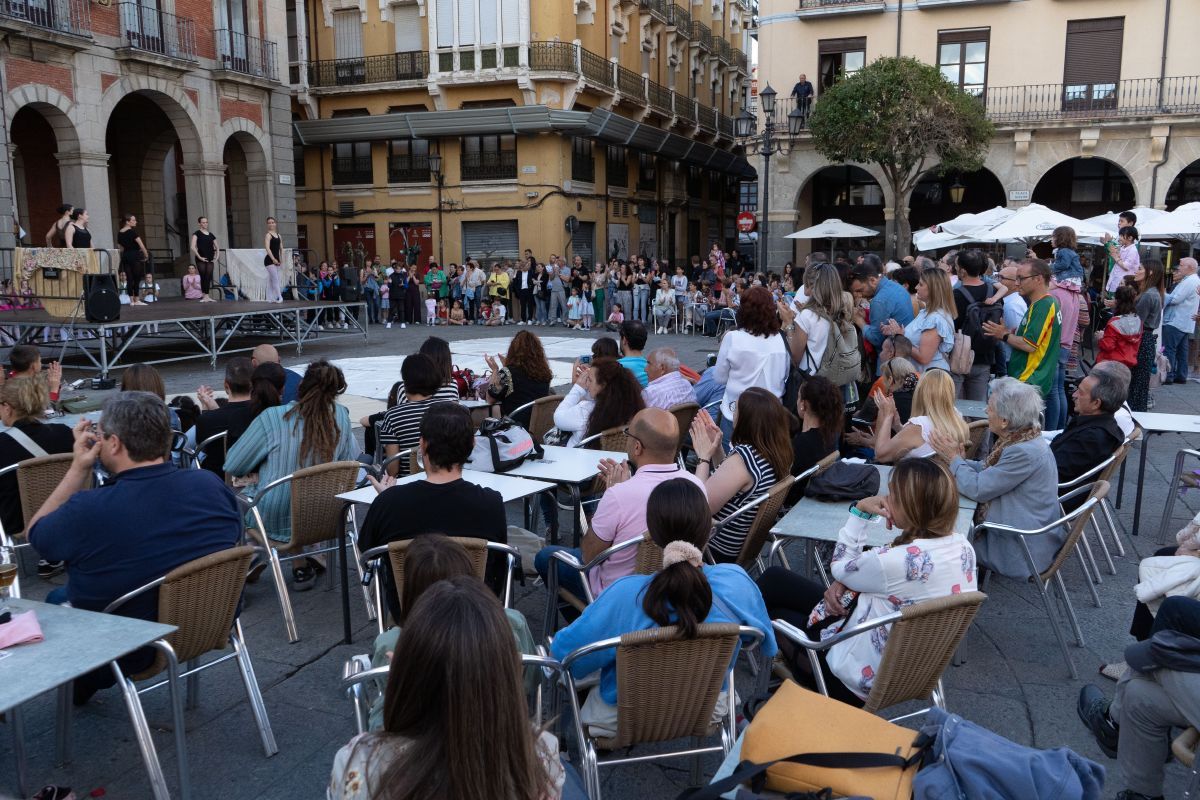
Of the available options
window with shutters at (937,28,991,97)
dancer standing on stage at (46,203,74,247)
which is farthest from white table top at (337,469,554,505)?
window with shutters at (937,28,991,97)

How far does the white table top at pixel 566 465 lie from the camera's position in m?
4.58

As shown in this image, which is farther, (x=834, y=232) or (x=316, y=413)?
(x=834, y=232)

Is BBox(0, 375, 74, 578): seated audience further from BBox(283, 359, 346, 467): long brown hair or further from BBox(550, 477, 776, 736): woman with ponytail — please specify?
BBox(550, 477, 776, 736): woman with ponytail

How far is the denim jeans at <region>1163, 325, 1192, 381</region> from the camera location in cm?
1216

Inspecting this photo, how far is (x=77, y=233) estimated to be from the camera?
15008 millimetres

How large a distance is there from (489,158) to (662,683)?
27.7 metres

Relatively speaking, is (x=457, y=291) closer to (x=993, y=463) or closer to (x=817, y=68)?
(x=817, y=68)

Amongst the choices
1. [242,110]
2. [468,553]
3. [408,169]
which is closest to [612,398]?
[468,553]

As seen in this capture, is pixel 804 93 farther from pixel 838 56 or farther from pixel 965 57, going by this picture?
pixel 965 57

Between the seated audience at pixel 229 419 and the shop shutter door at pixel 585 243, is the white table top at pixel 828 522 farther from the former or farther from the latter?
the shop shutter door at pixel 585 243

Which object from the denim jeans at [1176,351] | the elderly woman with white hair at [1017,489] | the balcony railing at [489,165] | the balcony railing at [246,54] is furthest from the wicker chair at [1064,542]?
the balcony railing at [489,165]

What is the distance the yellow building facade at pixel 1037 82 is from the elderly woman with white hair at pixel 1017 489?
66.4 feet

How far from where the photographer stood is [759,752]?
7.07 feet

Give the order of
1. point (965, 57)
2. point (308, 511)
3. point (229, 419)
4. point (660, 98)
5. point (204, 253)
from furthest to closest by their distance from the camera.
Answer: point (660, 98) < point (965, 57) < point (204, 253) < point (229, 419) < point (308, 511)
